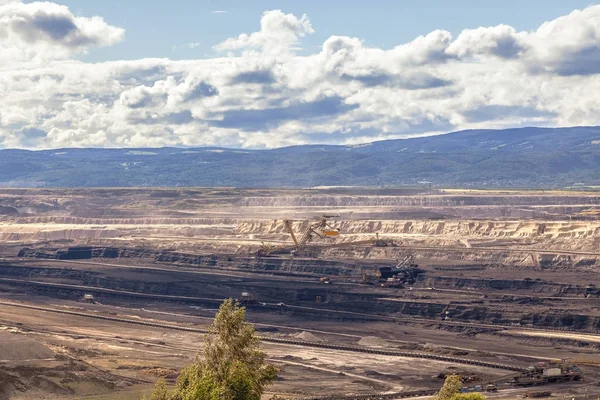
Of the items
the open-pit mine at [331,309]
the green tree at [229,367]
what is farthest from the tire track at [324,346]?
the green tree at [229,367]

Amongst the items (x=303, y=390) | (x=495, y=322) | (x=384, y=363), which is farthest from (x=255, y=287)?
(x=303, y=390)

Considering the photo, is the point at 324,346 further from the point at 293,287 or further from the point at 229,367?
the point at 229,367

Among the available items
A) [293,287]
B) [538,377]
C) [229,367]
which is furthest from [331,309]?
[229,367]

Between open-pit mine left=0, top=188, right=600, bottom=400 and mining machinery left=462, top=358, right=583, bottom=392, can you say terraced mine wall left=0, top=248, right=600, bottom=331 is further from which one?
mining machinery left=462, top=358, right=583, bottom=392

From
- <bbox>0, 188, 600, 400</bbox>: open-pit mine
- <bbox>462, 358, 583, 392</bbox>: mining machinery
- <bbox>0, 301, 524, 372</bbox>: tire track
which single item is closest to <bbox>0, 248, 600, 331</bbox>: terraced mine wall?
<bbox>0, 188, 600, 400</bbox>: open-pit mine

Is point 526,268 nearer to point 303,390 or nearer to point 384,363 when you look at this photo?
point 384,363

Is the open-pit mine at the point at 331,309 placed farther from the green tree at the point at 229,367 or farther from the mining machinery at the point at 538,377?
the green tree at the point at 229,367

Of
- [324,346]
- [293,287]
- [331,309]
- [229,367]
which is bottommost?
[324,346]
